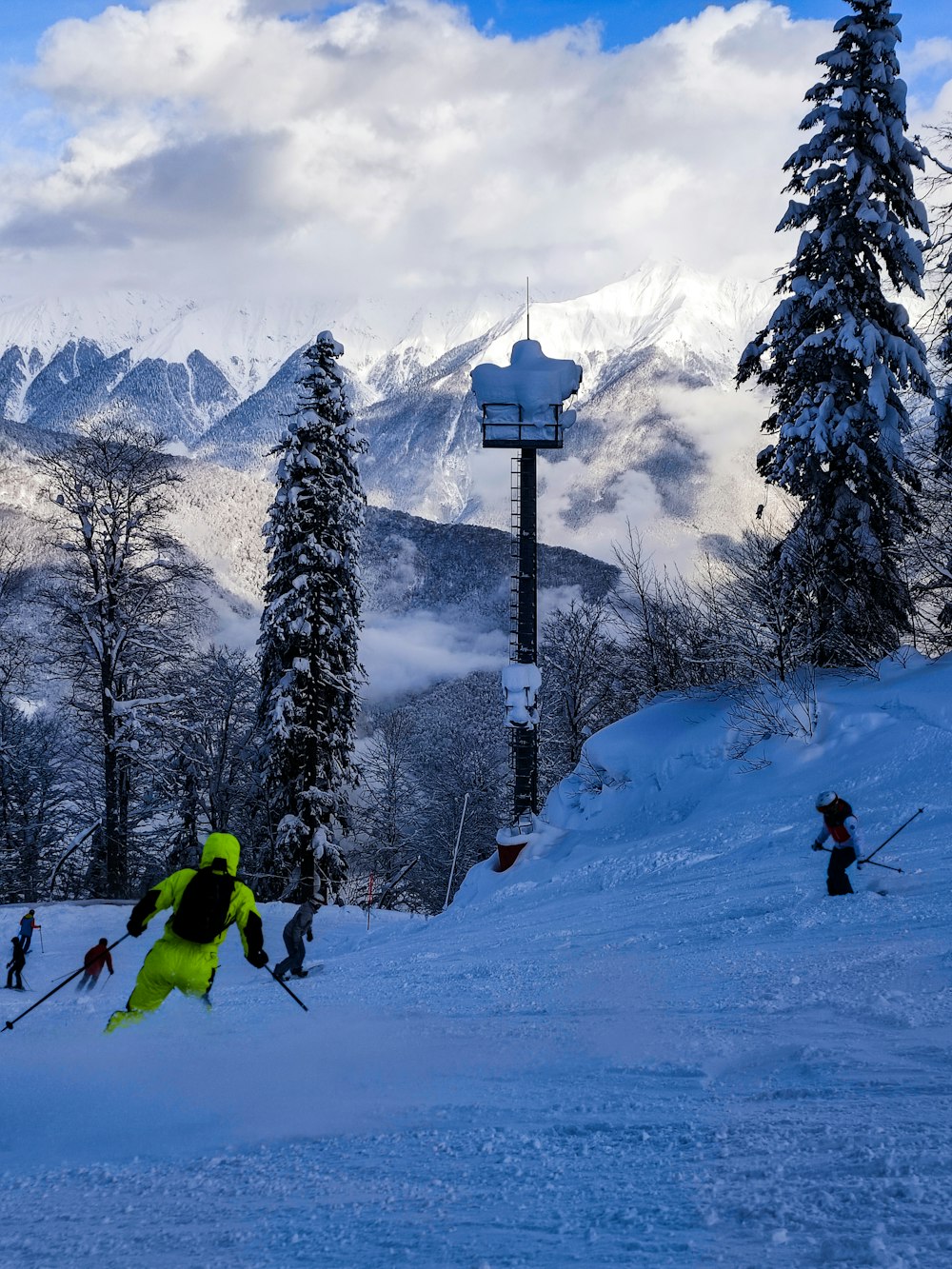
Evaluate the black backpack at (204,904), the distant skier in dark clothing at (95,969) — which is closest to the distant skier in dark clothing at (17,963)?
the distant skier in dark clothing at (95,969)

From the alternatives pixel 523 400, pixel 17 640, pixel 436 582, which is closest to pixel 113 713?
pixel 17 640

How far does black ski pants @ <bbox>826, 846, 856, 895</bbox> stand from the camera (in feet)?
30.9

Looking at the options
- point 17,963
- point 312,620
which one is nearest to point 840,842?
point 17,963

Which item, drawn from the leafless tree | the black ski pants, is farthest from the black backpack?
the leafless tree

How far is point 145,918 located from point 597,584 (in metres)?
154

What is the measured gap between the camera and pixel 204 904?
6.82 meters

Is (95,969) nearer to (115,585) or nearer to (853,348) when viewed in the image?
(115,585)

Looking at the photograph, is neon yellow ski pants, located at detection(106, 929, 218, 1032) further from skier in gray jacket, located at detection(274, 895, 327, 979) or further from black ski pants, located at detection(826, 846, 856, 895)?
black ski pants, located at detection(826, 846, 856, 895)

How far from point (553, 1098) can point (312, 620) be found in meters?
17.0

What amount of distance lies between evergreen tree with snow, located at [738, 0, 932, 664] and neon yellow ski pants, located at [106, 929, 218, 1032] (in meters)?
13.4

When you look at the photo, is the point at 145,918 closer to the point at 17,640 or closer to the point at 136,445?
the point at 136,445

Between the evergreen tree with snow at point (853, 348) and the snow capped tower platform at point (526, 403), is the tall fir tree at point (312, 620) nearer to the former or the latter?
the snow capped tower platform at point (526, 403)

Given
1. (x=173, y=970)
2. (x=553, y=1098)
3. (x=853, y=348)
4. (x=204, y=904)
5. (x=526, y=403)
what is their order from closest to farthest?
(x=553, y=1098)
(x=204, y=904)
(x=173, y=970)
(x=853, y=348)
(x=526, y=403)

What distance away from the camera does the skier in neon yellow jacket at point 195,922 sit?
22.4 feet
